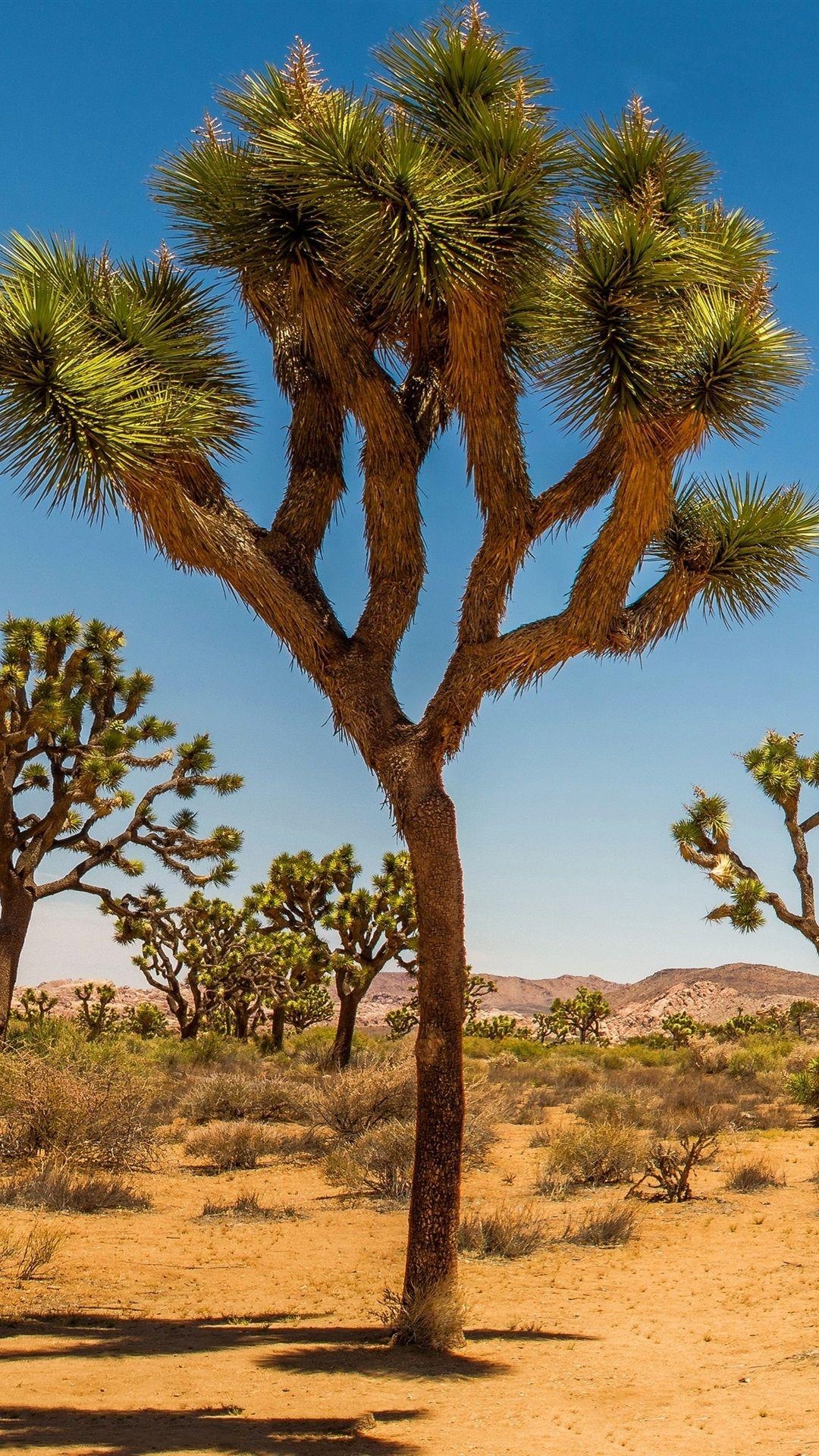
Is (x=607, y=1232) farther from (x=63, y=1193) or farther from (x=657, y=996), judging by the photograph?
(x=657, y=996)

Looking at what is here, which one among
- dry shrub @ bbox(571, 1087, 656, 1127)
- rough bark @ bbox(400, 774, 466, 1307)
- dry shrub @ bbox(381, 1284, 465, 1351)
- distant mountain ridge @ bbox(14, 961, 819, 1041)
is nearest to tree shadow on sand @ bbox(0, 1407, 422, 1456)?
dry shrub @ bbox(381, 1284, 465, 1351)

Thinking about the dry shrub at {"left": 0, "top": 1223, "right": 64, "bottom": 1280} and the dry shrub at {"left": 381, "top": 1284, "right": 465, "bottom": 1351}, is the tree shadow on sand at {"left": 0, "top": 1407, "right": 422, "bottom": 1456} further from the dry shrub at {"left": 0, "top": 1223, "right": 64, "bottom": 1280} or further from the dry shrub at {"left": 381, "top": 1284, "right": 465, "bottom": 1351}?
the dry shrub at {"left": 0, "top": 1223, "right": 64, "bottom": 1280}

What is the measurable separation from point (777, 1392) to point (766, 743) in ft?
44.6

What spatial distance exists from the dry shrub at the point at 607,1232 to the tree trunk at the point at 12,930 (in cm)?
945

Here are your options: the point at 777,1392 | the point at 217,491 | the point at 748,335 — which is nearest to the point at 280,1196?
the point at 777,1392

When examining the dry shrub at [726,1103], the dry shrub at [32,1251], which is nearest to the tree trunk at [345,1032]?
the dry shrub at [726,1103]

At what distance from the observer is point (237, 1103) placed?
647 inches

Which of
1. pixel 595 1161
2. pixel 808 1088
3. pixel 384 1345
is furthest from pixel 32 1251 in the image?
pixel 808 1088

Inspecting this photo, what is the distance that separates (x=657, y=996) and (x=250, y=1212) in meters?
75.3

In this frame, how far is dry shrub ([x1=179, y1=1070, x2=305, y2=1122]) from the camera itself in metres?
16.5

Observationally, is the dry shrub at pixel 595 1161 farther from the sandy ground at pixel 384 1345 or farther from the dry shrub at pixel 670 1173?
the sandy ground at pixel 384 1345

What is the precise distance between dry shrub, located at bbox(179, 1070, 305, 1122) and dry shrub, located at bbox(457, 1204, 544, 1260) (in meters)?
6.83

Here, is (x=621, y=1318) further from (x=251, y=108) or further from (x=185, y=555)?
(x=251, y=108)

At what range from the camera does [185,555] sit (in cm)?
737
